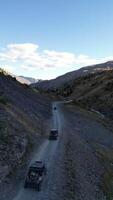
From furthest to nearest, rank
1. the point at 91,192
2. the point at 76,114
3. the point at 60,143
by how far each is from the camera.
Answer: the point at 76,114, the point at 60,143, the point at 91,192

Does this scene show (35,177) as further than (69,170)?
No

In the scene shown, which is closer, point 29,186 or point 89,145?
point 29,186

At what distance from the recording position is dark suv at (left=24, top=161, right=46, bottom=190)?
31.7 m

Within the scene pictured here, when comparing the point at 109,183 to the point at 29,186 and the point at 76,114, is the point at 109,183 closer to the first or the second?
the point at 29,186

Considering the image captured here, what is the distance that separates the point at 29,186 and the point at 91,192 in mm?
6476

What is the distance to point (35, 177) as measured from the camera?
32156 mm

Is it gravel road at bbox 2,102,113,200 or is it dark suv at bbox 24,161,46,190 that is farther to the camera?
dark suv at bbox 24,161,46,190

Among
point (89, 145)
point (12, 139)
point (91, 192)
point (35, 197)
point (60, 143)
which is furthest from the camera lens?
point (89, 145)

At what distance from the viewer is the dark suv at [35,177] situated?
31703 millimetres

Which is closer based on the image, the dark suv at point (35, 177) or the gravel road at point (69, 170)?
the gravel road at point (69, 170)

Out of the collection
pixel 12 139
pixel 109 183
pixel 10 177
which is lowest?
pixel 109 183

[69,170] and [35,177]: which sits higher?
[35,177]

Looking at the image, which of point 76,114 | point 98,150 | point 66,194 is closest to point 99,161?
point 98,150

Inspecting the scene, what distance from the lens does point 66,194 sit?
31391mm
